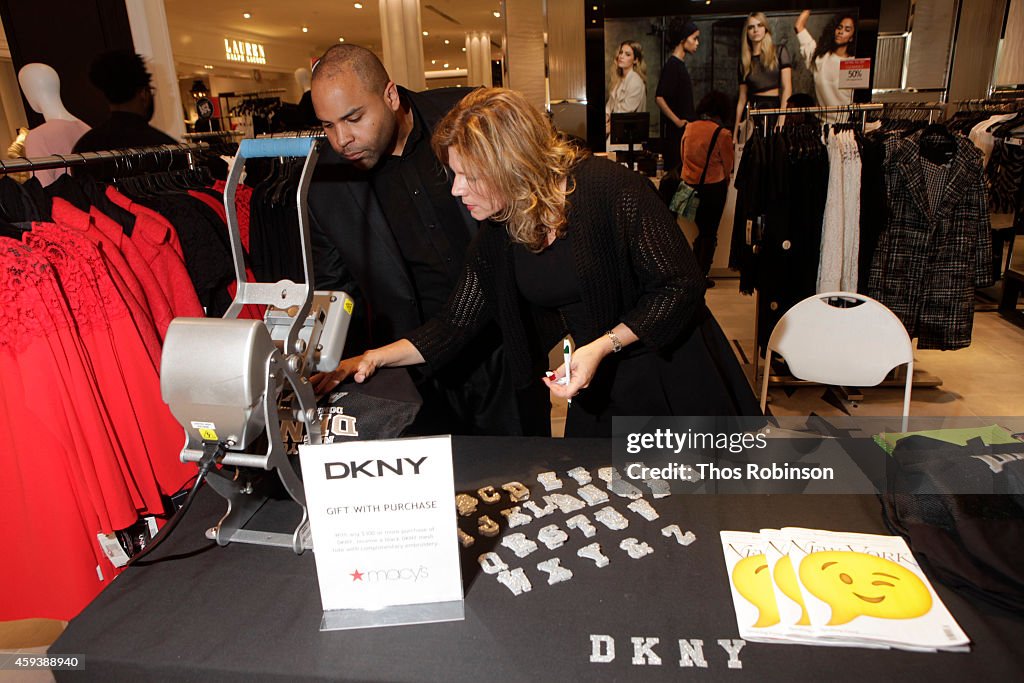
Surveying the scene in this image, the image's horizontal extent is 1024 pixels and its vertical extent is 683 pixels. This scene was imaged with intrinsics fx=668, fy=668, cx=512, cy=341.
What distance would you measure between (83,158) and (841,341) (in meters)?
2.20

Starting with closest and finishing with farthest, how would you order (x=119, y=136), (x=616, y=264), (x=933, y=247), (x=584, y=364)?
(x=584, y=364), (x=616, y=264), (x=119, y=136), (x=933, y=247)

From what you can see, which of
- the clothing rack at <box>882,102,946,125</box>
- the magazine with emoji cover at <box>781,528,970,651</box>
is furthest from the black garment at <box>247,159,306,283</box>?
the clothing rack at <box>882,102,946,125</box>

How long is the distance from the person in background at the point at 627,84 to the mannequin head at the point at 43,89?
11.7 ft

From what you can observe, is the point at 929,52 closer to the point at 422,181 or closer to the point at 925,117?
the point at 925,117

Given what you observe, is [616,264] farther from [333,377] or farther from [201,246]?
[201,246]

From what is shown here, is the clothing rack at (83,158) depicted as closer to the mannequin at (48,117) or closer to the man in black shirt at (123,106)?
the man in black shirt at (123,106)

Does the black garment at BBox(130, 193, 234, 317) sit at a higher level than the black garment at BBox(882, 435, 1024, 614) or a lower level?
higher

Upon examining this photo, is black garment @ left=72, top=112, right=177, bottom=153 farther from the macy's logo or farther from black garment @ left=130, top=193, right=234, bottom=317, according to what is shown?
the macy's logo

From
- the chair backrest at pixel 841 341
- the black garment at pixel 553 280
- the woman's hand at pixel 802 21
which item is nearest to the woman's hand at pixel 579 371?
the black garment at pixel 553 280

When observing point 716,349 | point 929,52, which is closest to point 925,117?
point 929,52

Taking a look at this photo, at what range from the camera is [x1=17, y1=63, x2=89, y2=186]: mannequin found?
250 centimetres

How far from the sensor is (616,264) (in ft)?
4.91

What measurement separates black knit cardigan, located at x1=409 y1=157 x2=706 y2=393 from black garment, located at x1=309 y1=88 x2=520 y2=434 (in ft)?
1.22

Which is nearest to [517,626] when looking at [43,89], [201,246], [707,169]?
[201,246]
